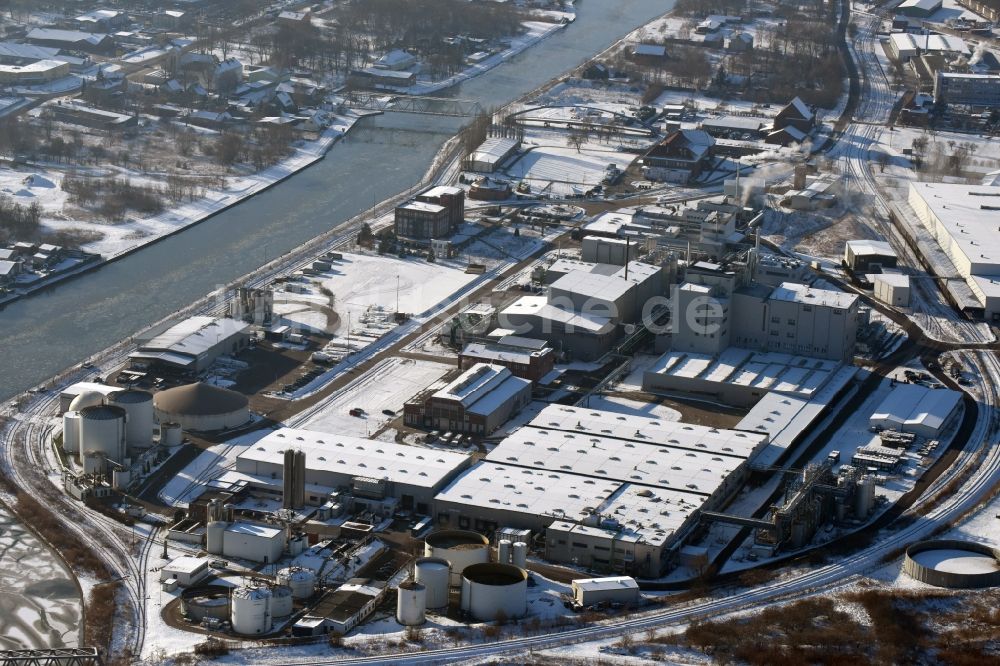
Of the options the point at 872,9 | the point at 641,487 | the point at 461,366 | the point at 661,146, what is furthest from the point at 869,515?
the point at 872,9

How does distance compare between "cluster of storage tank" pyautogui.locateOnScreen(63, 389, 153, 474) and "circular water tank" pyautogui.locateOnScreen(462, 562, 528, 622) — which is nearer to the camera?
"circular water tank" pyautogui.locateOnScreen(462, 562, 528, 622)

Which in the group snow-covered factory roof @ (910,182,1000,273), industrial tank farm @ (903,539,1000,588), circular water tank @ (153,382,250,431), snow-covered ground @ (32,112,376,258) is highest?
snow-covered factory roof @ (910,182,1000,273)

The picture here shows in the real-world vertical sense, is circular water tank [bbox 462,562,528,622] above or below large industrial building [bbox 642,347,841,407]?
above

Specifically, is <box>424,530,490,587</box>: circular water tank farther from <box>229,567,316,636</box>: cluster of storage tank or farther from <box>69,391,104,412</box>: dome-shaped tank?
<box>69,391,104,412</box>: dome-shaped tank

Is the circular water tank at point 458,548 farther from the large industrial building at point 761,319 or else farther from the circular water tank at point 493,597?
the large industrial building at point 761,319

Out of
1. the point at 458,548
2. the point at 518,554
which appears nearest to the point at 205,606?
the point at 458,548

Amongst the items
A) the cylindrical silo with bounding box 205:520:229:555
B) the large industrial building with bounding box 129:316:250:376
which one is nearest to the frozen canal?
the cylindrical silo with bounding box 205:520:229:555

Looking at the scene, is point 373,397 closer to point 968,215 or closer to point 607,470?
point 607,470
